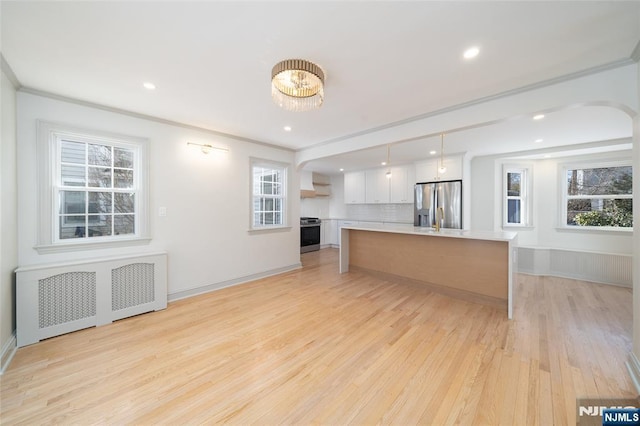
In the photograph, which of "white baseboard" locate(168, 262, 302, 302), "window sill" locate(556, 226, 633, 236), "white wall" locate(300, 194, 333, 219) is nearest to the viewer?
"white baseboard" locate(168, 262, 302, 302)

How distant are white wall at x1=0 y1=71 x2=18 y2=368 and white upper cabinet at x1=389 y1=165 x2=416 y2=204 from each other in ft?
21.1

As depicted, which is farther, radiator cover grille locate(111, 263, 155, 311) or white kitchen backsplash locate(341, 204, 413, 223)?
white kitchen backsplash locate(341, 204, 413, 223)

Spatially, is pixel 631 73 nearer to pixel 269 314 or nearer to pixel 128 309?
pixel 269 314

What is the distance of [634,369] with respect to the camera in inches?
71.8

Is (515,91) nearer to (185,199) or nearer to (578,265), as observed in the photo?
(578,265)

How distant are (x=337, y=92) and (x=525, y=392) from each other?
9.77ft

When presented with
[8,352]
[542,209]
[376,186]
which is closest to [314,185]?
[376,186]

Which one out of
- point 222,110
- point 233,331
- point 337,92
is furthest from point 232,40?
point 233,331

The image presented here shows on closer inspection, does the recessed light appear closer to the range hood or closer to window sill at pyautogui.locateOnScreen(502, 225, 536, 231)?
window sill at pyautogui.locateOnScreen(502, 225, 536, 231)

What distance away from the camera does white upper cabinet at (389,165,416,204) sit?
6098 millimetres

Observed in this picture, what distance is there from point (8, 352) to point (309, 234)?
5.61 metres

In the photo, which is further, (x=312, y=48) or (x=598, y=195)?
(x=598, y=195)

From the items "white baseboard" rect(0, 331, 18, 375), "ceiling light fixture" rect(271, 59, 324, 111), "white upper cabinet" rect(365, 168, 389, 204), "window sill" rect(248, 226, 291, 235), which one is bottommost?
"white baseboard" rect(0, 331, 18, 375)

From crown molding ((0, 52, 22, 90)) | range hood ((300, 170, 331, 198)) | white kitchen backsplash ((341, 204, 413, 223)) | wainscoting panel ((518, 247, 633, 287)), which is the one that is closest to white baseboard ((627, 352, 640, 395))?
wainscoting panel ((518, 247, 633, 287))
